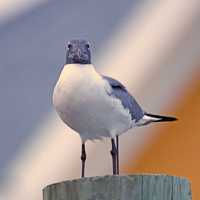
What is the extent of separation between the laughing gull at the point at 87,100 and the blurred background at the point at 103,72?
951 mm

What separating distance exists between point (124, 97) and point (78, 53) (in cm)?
9

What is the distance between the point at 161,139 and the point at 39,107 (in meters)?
0.36

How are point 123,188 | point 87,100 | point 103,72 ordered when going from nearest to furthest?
point 123,188 < point 87,100 < point 103,72

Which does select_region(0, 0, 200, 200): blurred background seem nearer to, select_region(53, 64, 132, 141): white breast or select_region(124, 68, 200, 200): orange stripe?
select_region(124, 68, 200, 200): orange stripe

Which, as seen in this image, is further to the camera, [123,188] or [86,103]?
[86,103]

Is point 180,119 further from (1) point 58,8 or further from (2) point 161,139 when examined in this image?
(1) point 58,8

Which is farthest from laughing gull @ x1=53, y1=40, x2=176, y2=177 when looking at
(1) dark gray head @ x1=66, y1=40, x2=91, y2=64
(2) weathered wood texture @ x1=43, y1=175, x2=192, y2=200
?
(2) weathered wood texture @ x1=43, y1=175, x2=192, y2=200

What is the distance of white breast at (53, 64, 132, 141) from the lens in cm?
98

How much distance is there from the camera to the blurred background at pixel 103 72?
203 centimetres

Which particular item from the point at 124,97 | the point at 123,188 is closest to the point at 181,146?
the point at 124,97

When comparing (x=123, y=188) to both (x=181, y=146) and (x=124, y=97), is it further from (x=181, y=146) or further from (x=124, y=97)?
(x=181, y=146)

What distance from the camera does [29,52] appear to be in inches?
79.7

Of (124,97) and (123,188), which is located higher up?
(124,97)

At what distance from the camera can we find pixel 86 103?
98cm
